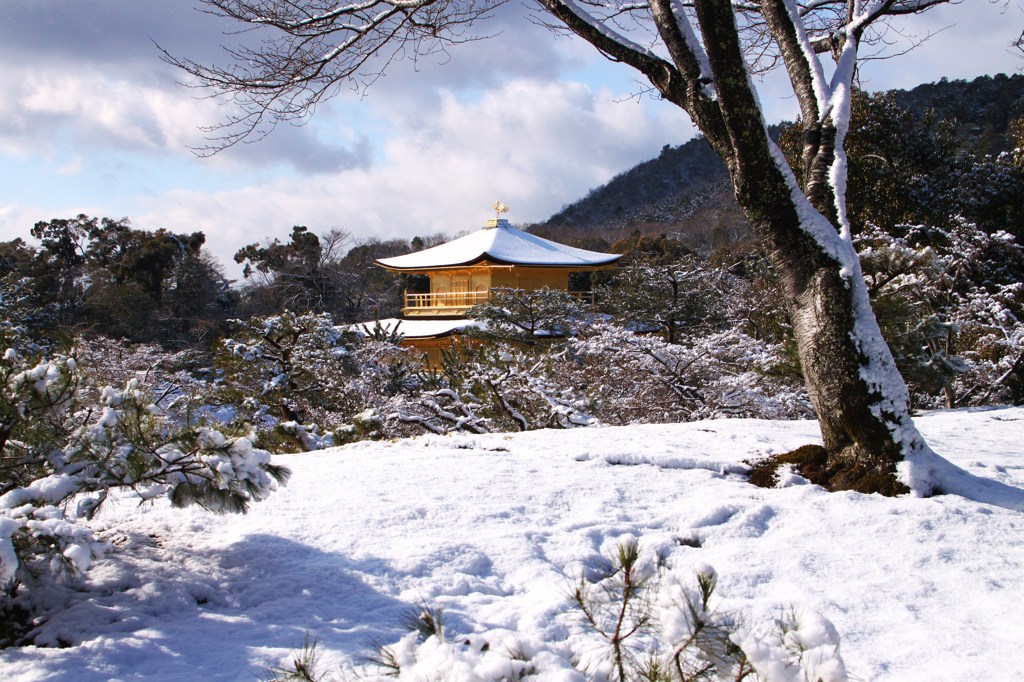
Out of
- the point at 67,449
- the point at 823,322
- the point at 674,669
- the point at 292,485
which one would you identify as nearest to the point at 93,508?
the point at 67,449

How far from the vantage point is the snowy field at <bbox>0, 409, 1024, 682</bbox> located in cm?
263

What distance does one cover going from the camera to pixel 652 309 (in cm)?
2133

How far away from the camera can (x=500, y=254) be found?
2495cm

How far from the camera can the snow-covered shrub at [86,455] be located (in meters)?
2.80

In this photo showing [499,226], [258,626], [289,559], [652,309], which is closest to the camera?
[258,626]

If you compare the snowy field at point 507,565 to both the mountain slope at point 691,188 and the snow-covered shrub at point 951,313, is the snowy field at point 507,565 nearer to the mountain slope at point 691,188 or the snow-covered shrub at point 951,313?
the snow-covered shrub at point 951,313

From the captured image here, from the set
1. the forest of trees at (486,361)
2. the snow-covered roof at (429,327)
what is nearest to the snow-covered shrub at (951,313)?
the forest of trees at (486,361)

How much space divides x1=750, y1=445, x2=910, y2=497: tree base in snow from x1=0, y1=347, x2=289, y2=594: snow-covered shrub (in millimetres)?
2964

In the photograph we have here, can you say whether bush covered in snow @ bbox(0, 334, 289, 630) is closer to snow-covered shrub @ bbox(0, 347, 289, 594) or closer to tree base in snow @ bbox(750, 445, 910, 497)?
snow-covered shrub @ bbox(0, 347, 289, 594)

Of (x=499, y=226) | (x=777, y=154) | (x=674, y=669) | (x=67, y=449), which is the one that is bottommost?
(x=674, y=669)

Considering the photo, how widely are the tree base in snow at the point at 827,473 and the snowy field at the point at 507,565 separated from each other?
0.16m

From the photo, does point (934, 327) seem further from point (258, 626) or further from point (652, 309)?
point (652, 309)

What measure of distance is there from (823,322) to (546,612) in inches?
100

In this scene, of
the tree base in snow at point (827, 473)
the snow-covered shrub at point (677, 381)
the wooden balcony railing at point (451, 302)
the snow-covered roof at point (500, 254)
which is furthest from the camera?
the wooden balcony railing at point (451, 302)
